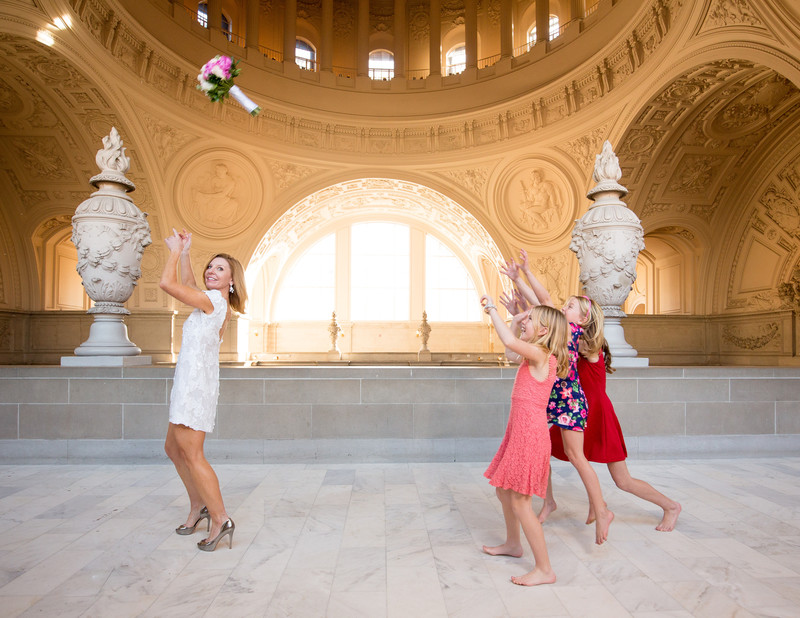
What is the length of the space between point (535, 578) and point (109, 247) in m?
5.62

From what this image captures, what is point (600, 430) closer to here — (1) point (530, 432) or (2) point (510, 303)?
(1) point (530, 432)

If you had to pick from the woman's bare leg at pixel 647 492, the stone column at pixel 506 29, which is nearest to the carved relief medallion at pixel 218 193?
the stone column at pixel 506 29

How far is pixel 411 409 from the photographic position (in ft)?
19.5

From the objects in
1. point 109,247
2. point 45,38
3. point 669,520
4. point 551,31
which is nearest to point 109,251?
point 109,247

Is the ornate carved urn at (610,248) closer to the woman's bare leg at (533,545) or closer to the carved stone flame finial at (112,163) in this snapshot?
the woman's bare leg at (533,545)

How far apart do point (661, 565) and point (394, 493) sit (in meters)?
2.20

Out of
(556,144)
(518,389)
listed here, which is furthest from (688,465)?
(556,144)

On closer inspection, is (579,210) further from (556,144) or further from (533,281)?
(533,281)

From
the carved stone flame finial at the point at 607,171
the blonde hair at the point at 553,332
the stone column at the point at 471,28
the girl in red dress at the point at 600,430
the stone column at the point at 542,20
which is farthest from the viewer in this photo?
the stone column at the point at 471,28

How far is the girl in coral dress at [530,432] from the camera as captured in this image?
118 inches

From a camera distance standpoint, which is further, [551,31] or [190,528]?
[551,31]

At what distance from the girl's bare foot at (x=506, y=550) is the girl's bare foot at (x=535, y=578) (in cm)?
33

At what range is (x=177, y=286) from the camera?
3.22 meters

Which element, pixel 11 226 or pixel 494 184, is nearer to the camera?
pixel 11 226
